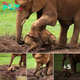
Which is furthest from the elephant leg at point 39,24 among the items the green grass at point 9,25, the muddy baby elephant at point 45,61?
the green grass at point 9,25

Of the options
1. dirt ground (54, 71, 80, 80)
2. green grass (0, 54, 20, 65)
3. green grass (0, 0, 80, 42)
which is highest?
green grass (0, 0, 80, 42)

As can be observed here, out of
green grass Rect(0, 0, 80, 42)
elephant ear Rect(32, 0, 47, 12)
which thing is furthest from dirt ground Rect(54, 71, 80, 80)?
green grass Rect(0, 0, 80, 42)

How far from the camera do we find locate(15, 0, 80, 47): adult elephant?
408cm

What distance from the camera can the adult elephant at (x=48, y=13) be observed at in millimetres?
4082

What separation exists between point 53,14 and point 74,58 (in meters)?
0.70

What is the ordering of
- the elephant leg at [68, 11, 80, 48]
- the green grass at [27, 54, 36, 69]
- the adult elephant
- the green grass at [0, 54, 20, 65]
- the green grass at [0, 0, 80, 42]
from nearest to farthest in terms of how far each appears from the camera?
the green grass at [27, 54, 36, 69] → the green grass at [0, 54, 20, 65] → the adult elephant → the elephant leg at [68, 11, 80, 48] → the green grass at [0, 0, 80, 42]

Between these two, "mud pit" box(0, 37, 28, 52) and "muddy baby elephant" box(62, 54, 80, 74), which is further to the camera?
"mud pit" box(0, 37, 28, 52)

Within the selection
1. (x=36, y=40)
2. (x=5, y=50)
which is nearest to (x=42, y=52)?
(x=36, y=40)

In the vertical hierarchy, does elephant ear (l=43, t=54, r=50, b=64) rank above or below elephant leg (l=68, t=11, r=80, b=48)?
below

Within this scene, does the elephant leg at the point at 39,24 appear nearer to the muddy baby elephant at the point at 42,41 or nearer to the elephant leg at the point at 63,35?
the muddy baby elephant at the point at 42,41

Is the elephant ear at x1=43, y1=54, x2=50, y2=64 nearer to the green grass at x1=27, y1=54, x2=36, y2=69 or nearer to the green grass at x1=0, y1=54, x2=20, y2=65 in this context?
the green grass at x1=27, y1=54, x2=36, y2=69

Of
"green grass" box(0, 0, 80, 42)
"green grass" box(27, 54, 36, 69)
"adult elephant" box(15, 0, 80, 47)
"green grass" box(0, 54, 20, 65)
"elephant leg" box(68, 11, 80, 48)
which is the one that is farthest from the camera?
"green grass" box(0, 0, 80, 42)

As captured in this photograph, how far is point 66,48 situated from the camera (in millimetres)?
4461

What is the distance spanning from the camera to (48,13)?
414 centimetres
